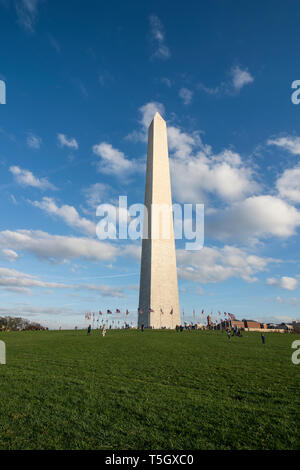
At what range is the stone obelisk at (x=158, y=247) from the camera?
4841 centimetres

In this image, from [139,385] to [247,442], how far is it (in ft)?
16.0

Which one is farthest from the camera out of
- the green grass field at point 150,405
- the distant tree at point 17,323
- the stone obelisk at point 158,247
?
the distant tree at point 17,323

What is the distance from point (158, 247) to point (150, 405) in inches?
1701

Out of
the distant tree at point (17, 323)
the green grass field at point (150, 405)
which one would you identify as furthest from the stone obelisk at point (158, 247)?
the green grass field at point (150, 405)

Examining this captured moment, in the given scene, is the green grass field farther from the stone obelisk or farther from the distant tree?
the distant tree

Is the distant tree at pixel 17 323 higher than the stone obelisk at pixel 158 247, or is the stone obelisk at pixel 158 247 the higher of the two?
the stone obelisk at pixel 158 247

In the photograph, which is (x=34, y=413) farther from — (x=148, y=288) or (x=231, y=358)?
(x=148, y=288)

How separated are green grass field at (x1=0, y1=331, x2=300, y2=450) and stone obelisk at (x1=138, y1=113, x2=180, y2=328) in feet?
111

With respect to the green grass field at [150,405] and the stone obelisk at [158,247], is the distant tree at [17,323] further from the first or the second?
the green grass field at [150,405]

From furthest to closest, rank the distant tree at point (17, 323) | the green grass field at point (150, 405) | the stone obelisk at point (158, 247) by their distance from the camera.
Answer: the distant tree at point (17, 323)
the stone obelisk at point (158, 247)
the green grass field at point (150, 405)

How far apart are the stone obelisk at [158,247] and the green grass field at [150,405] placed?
3368 cm

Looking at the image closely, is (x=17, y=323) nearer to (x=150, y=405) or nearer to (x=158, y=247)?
(x=158, y=247)
